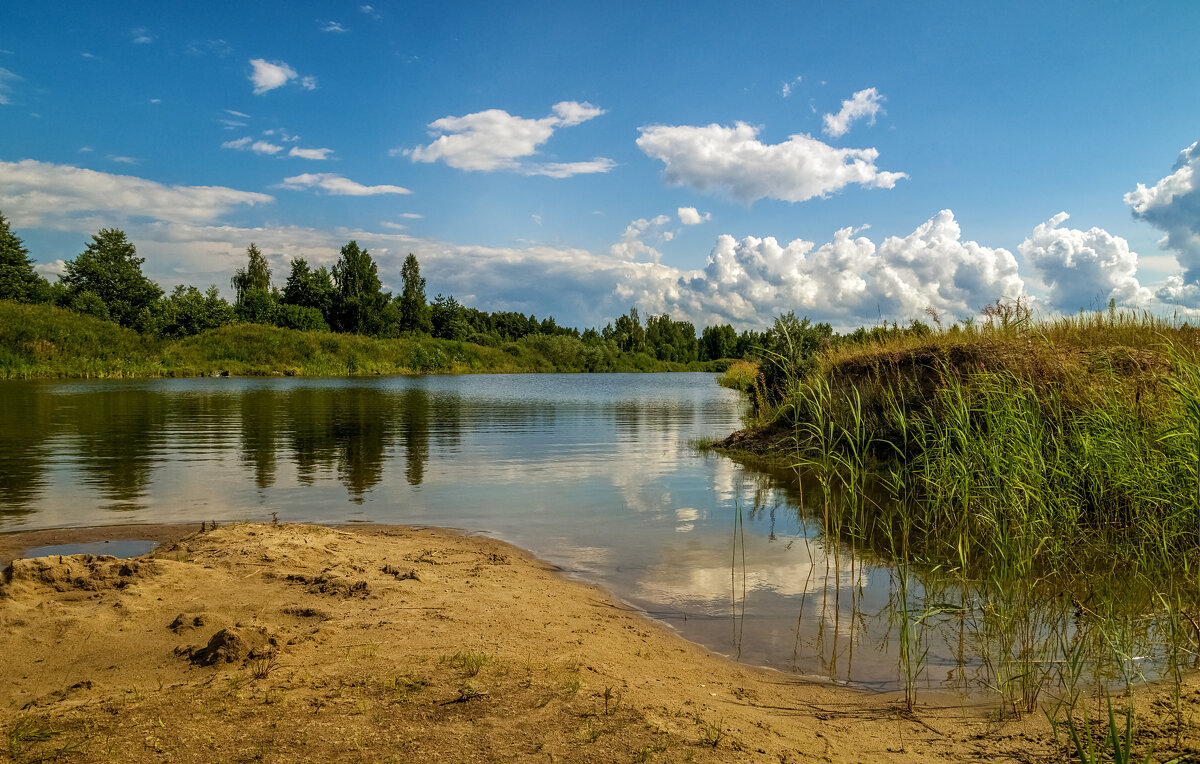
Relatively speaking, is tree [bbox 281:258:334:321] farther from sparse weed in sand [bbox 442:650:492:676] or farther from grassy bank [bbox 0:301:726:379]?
sparse weed in sand [bbox 442:650:492:676]

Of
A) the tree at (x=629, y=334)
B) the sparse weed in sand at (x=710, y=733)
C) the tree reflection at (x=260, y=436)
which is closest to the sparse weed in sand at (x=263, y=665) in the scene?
the sparse weed in sand at (x=710, y=733)

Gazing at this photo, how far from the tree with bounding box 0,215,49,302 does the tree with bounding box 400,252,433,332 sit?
151ft

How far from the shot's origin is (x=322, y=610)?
5.71 meters

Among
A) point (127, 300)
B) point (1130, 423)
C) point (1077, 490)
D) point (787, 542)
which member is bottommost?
point (787, 542)

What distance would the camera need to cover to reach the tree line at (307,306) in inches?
2667

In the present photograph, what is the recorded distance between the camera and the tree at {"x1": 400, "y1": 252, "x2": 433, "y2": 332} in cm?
10794

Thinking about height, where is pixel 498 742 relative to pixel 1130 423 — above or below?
below

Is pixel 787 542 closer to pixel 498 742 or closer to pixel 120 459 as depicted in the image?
pixel 498 742

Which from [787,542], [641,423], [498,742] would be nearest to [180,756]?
[498,742]

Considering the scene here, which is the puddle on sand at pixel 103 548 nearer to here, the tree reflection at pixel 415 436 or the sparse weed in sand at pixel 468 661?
the tree reflection at pixel 415 436

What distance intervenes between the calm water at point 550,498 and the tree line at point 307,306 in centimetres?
743

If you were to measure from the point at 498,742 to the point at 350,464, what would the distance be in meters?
12.8

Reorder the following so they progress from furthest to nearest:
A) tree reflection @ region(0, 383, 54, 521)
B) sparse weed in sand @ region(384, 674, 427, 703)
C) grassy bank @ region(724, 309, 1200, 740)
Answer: tree reflection @ region(0, 383, 54, 521)
grassy bank @ region(724, 309, 1200, 740)
sparse weed in sand @ region(384, 674, 427, 703)

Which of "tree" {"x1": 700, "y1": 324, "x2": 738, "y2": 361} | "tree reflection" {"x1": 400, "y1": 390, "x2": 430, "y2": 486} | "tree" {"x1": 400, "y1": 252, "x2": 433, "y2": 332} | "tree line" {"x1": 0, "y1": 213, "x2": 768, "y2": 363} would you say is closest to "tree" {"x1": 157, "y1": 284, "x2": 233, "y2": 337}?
"tree line" {"x1": 0, "y1": 213, "x2": 768, "y2": 363}
